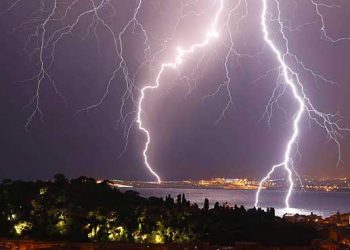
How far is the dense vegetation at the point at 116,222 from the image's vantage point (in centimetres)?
1816

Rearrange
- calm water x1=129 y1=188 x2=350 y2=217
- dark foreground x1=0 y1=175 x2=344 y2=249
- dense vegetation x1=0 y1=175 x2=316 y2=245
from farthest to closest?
calm water x1=129 y1=188 x2=350 y2=217
dense vegetation x1=0 y1=175 x2=316 y2=245
dark foreground x1=0 y1=175 x2=344 y2=249

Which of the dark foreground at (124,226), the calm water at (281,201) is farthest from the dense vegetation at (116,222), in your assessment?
the calm water at (281,201)

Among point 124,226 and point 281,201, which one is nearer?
point 124,226

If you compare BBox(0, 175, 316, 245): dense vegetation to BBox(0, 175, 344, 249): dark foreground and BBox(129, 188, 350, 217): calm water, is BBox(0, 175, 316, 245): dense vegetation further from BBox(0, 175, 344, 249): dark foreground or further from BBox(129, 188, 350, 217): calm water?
BBox(129, 188, 350, 217): calm water

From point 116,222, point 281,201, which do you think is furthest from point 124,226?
point 281,201

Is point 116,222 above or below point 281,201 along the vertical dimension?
above

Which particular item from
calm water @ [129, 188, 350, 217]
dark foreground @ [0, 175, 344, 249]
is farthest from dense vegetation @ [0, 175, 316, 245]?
calm water @ [129, 188, 350, 217]

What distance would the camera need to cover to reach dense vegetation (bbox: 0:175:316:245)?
1816 centimetres

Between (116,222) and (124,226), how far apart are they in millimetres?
254

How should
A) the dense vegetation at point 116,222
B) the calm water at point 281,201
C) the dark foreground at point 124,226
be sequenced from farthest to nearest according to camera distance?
the calm water at point 281,201
the dense vegetation at point 116,222
the dark foreground at point 124,226

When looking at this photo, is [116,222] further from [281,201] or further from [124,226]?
[281,201]

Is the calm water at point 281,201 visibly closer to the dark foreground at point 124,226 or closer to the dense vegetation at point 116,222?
the dense vegetation at point 116,222

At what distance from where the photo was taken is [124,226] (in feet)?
59.9

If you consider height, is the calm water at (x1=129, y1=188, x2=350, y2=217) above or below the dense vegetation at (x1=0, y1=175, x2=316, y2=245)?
below
